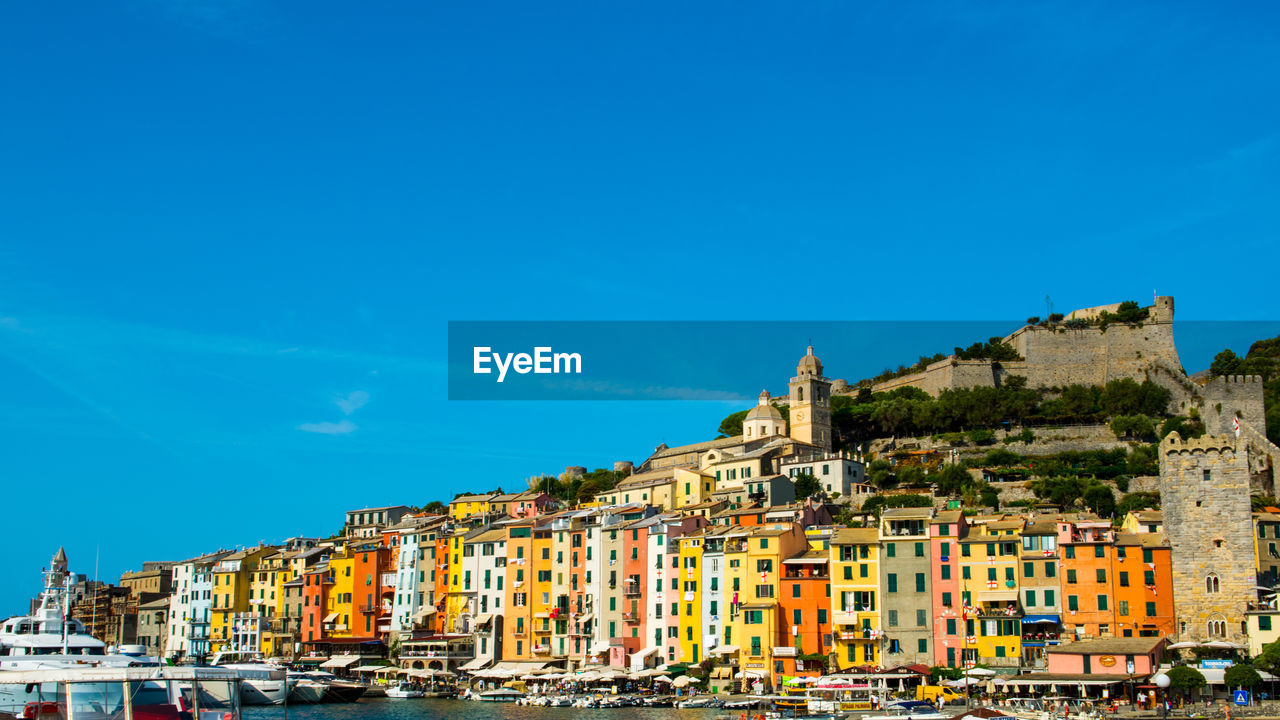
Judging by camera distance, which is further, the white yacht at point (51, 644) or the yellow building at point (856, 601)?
the yellow building at point (856, 601)

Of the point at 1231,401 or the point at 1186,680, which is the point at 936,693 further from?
the point at 1231,401

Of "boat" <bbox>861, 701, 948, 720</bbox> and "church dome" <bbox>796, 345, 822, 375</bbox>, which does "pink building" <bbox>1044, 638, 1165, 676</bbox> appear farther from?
"church dome" <bbox>796, 345, 822, 375</bbox>

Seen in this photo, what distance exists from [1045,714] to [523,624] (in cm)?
4016

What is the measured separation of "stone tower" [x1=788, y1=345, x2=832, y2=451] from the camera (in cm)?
12194

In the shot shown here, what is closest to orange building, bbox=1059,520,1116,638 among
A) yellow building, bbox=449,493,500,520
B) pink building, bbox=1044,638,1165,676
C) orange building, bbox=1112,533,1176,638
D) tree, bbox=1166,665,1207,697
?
orange building, bbox=1112,533,1176,638

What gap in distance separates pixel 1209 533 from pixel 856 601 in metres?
16.7

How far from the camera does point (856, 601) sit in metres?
66.8

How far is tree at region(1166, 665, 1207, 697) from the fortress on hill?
2680 inches

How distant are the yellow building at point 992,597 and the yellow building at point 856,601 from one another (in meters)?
4.34

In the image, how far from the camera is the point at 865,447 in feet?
396

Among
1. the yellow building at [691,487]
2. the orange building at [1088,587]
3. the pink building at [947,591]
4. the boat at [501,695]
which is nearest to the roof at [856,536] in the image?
the pink building at [947,591]

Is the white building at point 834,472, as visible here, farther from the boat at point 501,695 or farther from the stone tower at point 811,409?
the boat at point 501,695

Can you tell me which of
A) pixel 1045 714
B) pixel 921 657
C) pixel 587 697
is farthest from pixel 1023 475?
pixel 1045 714

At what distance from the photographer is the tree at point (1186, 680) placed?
172 ft
